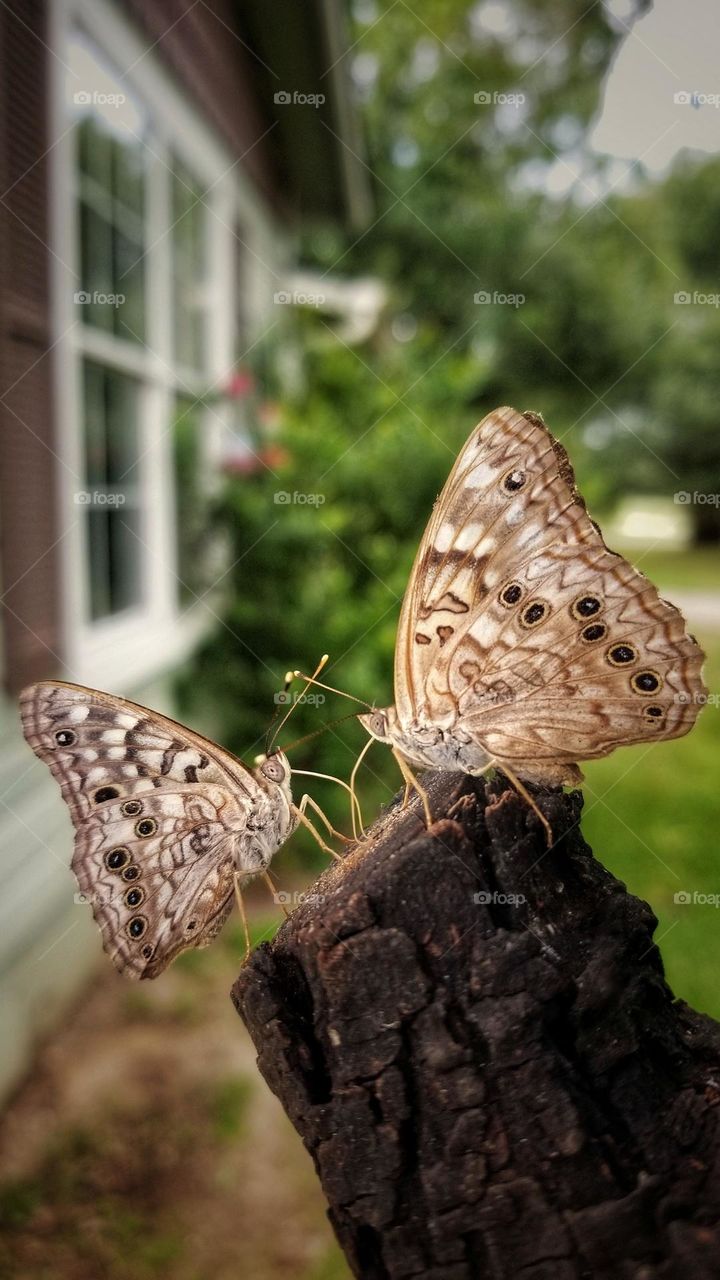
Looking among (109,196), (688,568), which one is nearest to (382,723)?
(109,196)

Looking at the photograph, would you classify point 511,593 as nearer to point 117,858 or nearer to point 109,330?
point 117,858

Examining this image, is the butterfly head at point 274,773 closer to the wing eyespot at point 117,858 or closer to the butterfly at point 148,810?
the butterfly at point 148,810

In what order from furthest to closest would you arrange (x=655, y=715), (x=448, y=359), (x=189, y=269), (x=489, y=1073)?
(x=448, y=359) → (x=189, y=269) → (x=655, y=715) → (x=489, y=1073)

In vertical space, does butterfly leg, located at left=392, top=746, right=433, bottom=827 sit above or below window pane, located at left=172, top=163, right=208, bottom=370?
below

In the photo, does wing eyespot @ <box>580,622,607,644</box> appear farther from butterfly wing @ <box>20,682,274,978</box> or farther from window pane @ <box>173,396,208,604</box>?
window pane @ <box>173,396,208,604</box>

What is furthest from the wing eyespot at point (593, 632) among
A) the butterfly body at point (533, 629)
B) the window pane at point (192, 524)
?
the window pane at point (192, 524)

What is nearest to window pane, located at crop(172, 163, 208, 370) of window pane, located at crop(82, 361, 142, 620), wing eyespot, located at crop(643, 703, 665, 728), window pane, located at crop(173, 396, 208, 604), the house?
the house

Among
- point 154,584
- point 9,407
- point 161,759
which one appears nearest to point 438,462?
point 154,584
